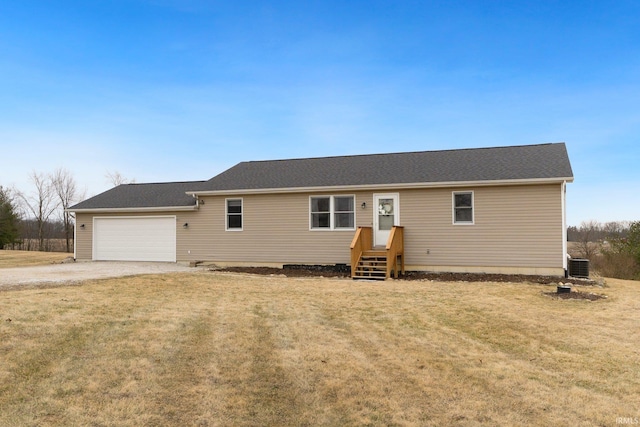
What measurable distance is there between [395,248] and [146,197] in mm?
11168

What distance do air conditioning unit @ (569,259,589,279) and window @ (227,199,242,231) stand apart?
445 inches

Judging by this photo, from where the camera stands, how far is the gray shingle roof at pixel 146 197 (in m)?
17.0

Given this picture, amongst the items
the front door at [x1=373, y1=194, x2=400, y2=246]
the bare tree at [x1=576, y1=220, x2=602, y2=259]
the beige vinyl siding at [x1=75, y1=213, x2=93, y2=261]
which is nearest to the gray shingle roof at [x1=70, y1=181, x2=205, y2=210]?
the beige vinyl siding at [x1=75, y1=213, x2=93, y2=261]

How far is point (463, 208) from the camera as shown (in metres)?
13.6

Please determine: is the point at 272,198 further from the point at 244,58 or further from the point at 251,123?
the point at 251,123

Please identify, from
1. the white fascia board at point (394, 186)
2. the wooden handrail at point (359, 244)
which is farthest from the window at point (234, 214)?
the wooden handrail at point (359, 244)

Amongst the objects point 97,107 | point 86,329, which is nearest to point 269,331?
point 86,329

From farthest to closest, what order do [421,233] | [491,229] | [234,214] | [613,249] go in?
[613,249] → [234,214] → [421,233] → [491,229]

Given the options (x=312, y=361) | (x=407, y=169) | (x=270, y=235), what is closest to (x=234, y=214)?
(x=270, y=235)

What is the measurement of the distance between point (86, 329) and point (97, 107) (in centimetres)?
1792

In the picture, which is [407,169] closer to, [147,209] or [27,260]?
[147,209]

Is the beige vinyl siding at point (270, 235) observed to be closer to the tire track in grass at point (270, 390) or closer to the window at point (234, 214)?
the window at point (234, 214)

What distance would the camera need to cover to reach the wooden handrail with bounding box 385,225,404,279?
12500 millimetres

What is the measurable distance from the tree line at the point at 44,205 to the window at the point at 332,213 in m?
28.2
